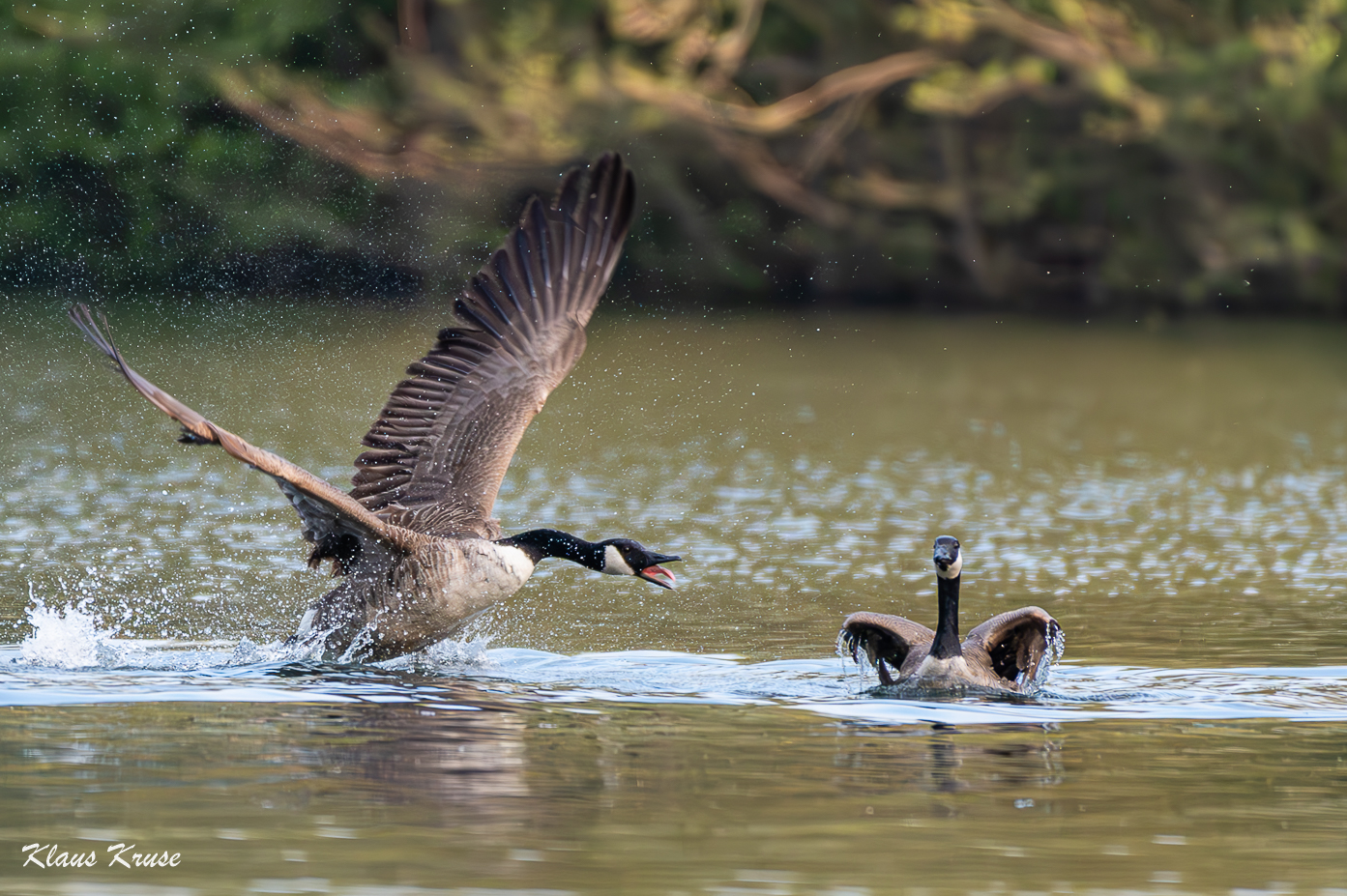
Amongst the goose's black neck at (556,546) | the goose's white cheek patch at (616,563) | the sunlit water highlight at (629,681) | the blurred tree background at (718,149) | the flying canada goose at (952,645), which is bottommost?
the sunlit water highlight at (629,681)

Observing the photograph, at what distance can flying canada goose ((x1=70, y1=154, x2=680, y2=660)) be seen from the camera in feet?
30.6

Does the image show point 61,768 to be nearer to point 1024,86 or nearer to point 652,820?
point 652,820

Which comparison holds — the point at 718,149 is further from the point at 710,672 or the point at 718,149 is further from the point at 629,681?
the point at 629,681

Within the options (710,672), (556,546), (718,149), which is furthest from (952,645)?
(718,149)

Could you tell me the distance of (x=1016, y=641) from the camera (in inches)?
353

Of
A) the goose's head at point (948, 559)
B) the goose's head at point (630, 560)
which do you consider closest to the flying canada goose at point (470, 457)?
the goose's head at point (630, 560)

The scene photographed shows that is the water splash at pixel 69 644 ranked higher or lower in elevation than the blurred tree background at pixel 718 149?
lower

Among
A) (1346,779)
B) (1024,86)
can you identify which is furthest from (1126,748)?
(1024,86)

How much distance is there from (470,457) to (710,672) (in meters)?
1.90

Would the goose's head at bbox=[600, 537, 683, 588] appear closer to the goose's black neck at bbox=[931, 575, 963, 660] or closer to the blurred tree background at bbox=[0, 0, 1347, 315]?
the goose's black neck at bbox=[931, 575, 963, 660]

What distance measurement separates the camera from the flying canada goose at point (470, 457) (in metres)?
9.34

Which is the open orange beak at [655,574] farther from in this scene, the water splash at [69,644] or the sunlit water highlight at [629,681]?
the water splash at [69,644]

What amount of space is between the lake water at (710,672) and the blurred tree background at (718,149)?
11231mm

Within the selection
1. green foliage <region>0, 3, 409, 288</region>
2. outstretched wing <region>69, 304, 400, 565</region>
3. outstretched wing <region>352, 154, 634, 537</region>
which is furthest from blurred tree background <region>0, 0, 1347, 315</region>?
outstretched wing <region>69, 304, 400, 565</region>
